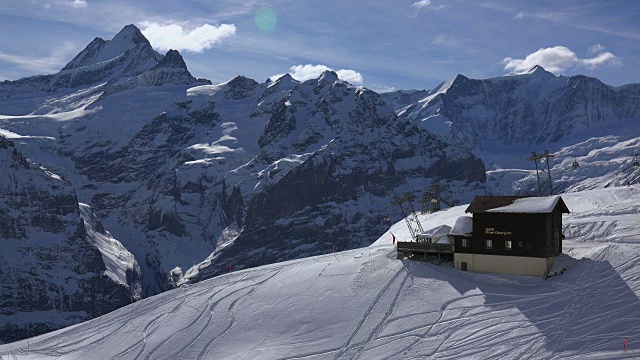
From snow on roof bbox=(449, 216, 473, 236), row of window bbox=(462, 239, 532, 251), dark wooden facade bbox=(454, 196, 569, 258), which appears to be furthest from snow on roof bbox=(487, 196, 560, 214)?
row of window bbox=(462, 239, 532, 251)

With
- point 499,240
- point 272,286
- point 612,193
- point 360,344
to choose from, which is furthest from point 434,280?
point 612,193

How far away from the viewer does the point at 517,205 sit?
50.1 meters

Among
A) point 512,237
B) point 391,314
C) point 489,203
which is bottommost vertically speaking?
point 391,314

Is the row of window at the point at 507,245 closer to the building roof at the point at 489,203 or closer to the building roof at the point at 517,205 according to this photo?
the building roof at the point at 517,205

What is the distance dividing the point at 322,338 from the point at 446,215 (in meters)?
41.5

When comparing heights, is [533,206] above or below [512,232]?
above

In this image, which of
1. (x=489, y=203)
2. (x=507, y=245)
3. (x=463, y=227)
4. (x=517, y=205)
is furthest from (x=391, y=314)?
(x=517, y=205)

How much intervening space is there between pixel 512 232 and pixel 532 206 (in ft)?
8.34

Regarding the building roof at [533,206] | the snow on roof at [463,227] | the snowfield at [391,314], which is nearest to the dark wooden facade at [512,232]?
the building roof at [533,206]

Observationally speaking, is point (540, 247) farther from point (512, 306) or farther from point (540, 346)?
point (540, 346)

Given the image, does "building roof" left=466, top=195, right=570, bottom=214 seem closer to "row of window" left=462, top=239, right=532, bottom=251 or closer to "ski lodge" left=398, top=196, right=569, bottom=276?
"ski lodge" left=398, top=196, right=569, bottom=276

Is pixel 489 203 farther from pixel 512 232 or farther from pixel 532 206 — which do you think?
pixel 512 232

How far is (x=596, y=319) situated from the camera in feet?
131

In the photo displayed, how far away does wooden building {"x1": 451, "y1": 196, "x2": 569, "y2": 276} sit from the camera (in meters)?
48.0
